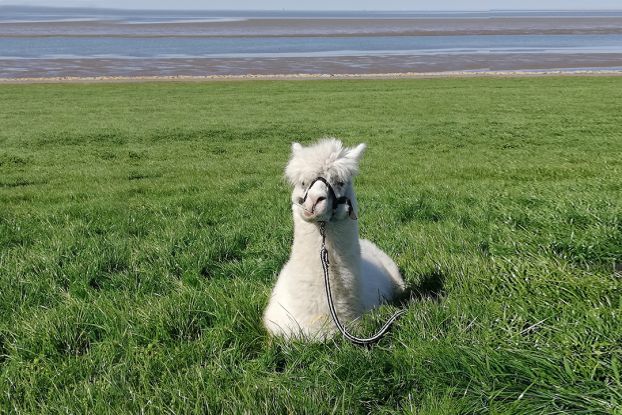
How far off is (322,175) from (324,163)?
0.09 meters

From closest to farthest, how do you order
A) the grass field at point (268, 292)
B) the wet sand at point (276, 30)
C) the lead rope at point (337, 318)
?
the grass field at point (268, 292)
the lead rope at point (337, 318)
the wet sand at point (276, 30)

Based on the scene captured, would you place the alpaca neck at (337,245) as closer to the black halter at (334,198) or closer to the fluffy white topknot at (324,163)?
the black halter at (334,198)

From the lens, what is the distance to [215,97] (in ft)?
111

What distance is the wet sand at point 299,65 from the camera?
50531mm

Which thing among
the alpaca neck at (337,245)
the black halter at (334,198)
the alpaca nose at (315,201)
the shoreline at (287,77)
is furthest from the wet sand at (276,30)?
the alpaca nose at (315,201)

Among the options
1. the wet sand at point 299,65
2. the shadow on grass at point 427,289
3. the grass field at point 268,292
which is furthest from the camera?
the wet sand at point 299,65

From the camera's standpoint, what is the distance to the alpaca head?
155 inches

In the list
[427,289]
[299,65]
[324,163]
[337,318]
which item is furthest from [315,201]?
[299,65]

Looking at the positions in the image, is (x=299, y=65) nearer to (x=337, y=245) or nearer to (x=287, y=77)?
(x=287, y=77)

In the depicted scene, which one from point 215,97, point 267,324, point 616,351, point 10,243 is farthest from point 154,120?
point 616,351

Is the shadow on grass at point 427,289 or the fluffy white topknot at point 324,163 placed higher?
the fluffy white topknot at point 324,163

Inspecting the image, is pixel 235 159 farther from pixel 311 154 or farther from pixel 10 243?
pixel 311 154

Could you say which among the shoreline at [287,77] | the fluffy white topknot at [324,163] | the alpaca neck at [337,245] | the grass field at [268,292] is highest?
the fluffy white topknot at [324,163]

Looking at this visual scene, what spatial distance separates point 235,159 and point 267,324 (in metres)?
13.7
